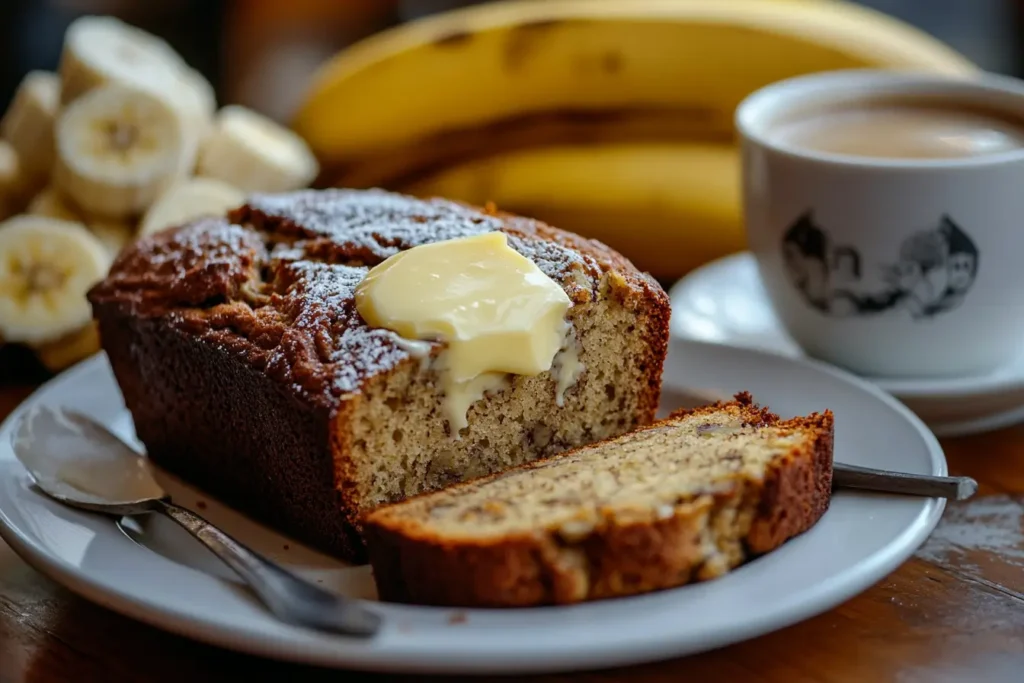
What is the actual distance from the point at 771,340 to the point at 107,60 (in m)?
1.69

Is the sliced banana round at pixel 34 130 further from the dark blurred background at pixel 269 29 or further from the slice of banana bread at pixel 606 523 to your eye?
the slice of banana bread at pixel 606 523

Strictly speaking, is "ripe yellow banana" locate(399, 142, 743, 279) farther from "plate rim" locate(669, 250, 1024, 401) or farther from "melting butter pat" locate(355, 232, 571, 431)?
"melting butter pat" locate(355, 232, 571, 431)

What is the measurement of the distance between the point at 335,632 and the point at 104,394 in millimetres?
1116

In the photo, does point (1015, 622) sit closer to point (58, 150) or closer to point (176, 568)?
point (176, 568)

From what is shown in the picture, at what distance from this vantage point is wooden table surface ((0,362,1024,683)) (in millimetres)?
1470

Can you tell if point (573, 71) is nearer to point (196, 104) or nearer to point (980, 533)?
point (196, 104)

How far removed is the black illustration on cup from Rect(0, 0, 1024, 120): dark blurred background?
2789mm

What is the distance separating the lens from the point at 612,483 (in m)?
1.59

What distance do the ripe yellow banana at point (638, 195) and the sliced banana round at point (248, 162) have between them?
1.20 feet

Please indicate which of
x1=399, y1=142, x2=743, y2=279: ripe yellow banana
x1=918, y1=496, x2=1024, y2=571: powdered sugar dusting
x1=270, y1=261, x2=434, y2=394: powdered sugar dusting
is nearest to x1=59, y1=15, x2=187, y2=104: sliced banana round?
x1=399, y1=142, x2=743, y2=279: ripe yellow banana

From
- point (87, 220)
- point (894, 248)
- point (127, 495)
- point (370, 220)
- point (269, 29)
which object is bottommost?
point (269, 29)

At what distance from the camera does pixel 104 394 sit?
2271mm

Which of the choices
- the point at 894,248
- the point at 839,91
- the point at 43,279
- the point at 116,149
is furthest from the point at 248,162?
the point at 894,248

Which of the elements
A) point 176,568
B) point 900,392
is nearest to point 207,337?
point 176,568
